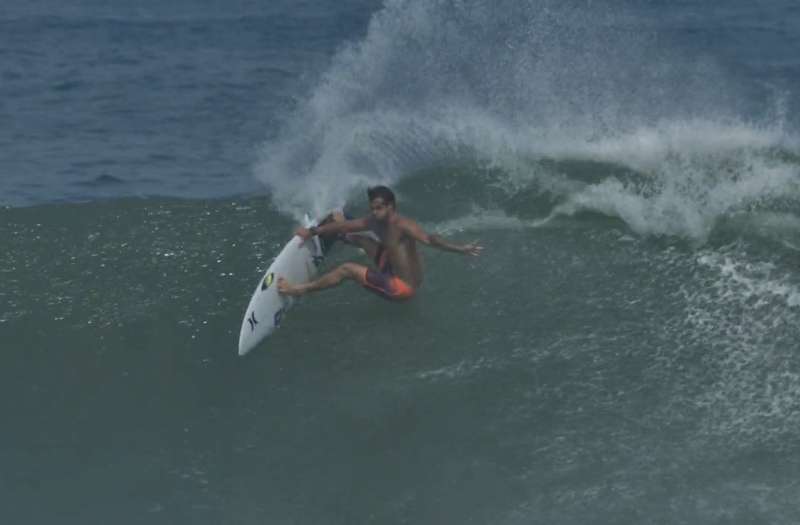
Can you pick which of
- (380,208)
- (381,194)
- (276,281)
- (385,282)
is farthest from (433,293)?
(276,281)

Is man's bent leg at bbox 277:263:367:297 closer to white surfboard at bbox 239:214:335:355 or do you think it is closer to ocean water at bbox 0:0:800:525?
white surfboard at bbox 239:214:335:355

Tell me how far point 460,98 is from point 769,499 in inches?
296

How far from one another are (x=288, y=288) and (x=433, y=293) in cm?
134

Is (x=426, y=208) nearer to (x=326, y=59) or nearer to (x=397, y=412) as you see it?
(x=397, y=412)

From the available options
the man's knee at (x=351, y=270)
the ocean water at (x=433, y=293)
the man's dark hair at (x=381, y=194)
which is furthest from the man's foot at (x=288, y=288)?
the man's dark hair at (x=381, y=194)

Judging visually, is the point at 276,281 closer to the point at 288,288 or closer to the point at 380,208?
the point at 288,288

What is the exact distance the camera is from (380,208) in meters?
10.9

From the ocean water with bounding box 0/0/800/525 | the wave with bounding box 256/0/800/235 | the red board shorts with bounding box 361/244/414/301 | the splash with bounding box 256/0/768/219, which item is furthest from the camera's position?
the splash with bounding box 256/0/768/219

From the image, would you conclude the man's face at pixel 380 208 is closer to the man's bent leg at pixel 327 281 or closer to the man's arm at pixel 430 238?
the man's arm at pixel 430 238

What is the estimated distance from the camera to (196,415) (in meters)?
10.4

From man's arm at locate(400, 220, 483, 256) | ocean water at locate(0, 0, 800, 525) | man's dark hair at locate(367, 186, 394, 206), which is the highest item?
man's dark hair at locate(367, 186, 394, 206)

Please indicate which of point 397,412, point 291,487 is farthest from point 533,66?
point 291,487

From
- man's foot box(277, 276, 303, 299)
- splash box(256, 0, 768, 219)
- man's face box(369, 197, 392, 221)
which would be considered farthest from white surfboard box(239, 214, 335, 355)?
man's face box(369, 197, 392, 221)

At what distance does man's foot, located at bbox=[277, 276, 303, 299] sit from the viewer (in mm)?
11305
